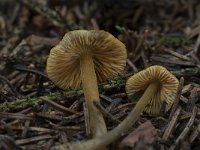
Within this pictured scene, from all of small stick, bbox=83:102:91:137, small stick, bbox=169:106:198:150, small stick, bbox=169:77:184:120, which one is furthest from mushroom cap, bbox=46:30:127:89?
small stick, bbox=169:106:198:150

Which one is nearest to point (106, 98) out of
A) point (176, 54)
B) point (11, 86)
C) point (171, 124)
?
point (171, 124)

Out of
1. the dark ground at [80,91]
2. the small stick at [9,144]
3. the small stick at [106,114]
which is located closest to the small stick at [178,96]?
the dark ground at [80,91]

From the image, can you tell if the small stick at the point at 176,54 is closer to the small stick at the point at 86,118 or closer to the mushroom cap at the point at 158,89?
the mushroom cap at the point at 158,89

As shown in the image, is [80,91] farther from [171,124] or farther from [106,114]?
[171,124]

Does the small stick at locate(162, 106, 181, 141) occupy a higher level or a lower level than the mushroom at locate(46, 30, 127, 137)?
lower

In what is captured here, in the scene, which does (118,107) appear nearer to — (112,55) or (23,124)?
(112,55)

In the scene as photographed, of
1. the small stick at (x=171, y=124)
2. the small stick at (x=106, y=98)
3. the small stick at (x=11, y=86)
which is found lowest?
the small stick at (x=171, y=124)

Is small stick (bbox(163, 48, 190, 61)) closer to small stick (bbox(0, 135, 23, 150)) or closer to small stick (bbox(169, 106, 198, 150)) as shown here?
small stick (bbox(169, 106, 198, 150))
